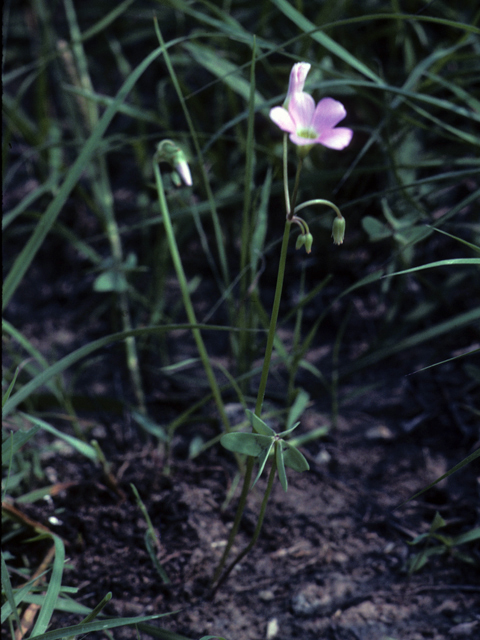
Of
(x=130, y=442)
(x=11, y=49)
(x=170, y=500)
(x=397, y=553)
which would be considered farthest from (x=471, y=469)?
(x=11, y=49)

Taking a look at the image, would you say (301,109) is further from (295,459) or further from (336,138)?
(295,459)

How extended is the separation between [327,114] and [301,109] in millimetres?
41

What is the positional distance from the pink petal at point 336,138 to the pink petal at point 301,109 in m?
0.04

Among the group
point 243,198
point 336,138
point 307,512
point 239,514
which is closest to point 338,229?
point 336,138

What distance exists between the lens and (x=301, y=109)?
30.7 inches

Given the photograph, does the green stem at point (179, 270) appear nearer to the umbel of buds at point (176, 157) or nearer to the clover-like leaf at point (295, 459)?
the umbel of buds at point (176, 157)

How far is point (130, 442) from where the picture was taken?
1.49m

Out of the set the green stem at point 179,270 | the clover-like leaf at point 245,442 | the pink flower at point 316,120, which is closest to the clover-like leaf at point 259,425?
the clover-like leaf at point 245,442

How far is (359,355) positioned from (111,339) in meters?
0.87

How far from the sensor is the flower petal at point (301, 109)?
77 centimetres

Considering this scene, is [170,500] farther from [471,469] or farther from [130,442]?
[471,469]

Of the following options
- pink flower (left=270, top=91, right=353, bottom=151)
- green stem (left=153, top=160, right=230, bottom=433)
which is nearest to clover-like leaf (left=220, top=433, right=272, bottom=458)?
green stem (left=153, top=160, right=230, bottom=433)

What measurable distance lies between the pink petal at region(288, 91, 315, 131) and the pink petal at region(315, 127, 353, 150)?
43 millimetres

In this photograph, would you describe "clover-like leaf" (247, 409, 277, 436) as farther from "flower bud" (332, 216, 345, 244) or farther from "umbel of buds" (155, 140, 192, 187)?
"umbel of buds" (155, 140, 192, 187)
